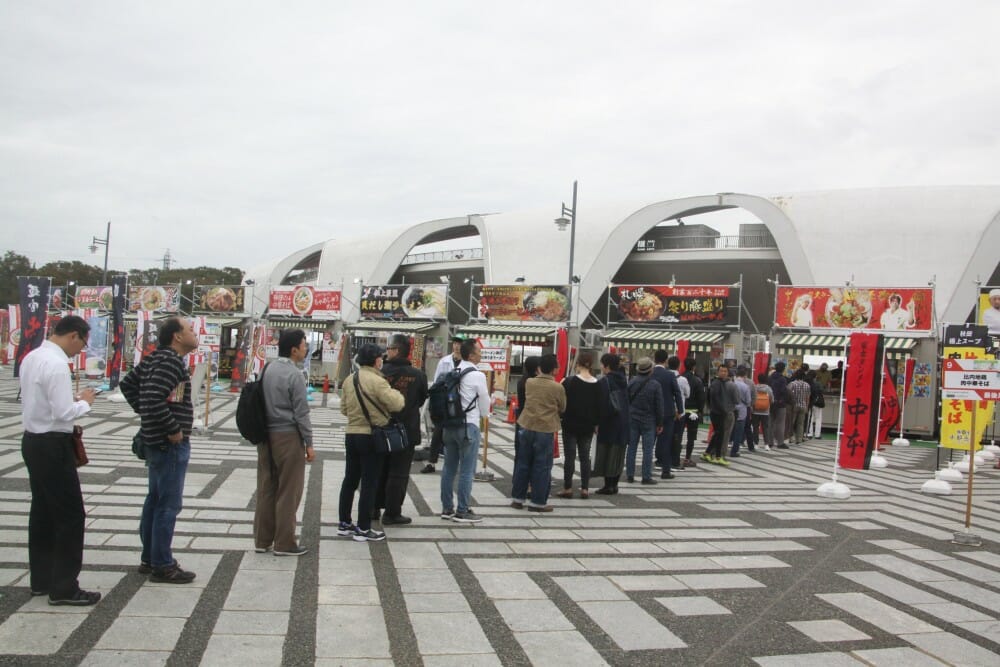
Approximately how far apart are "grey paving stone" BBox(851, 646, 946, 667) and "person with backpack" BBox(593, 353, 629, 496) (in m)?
3.92

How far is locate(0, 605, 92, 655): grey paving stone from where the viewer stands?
10.1ft

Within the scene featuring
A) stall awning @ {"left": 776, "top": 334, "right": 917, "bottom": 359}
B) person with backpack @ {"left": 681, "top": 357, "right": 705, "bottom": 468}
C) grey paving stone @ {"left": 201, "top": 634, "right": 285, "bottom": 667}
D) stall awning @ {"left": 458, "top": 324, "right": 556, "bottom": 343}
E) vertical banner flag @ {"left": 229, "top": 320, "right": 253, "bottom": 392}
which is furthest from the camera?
stall awning @ {"left": 458, "top": 324, "right": 556, "bottom": 343}

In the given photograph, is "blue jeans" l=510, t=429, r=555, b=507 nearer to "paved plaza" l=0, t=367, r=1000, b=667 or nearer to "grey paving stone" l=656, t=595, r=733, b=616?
"paved plaza" l=0, t=367, r=1000, b=667

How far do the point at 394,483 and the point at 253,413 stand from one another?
1557mm

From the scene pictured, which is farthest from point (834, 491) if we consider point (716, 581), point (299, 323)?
point (299, 323)

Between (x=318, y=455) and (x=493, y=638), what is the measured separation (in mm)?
6400

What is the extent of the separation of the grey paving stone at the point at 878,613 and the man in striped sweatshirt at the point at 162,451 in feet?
12.9

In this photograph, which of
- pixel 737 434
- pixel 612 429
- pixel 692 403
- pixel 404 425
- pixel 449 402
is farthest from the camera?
pixel 737 434

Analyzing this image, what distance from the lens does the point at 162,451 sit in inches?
161

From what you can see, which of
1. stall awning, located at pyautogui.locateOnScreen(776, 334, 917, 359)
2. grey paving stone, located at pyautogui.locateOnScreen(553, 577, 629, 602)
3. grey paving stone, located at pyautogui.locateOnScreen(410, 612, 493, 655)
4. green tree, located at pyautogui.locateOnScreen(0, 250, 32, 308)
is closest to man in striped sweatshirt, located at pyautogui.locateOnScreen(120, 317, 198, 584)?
grey paving stone, located at pyautogui.locateOnScreen(410, 612, 493, 655)

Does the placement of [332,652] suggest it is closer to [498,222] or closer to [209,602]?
[209,602]

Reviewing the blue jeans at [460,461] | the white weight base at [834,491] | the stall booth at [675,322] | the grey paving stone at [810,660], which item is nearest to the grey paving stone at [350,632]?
the grey paving stone at [810,660]

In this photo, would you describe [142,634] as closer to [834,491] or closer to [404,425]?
[404,425]

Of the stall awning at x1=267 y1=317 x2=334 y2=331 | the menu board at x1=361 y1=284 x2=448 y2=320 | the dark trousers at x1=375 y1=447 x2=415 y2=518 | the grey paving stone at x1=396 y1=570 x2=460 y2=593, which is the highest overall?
the menu board at x1=361 y1=284 x2=448 y2=320
